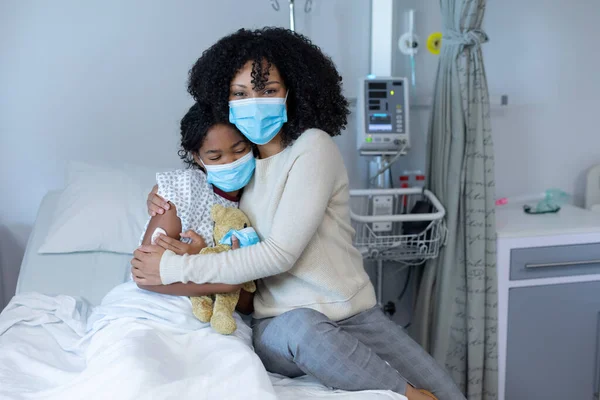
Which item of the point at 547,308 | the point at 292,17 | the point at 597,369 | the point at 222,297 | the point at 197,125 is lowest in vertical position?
the point at 597,369

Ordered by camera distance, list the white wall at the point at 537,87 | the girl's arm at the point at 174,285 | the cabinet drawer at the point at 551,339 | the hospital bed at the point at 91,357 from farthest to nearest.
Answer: the white wall at the point at 537,87 < the cabinet drawer at the point at 551,339 < the girl's arm at the point at 174,285 < the hospital bed at the point at 91,357

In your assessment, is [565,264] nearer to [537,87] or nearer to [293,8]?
[537,87]

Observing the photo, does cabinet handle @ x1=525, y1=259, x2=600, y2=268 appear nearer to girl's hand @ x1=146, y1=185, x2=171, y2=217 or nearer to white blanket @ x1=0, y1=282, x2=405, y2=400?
white blanket @ x1=0, y1=282, x2=405, y2=400

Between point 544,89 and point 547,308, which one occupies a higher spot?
point 544,89

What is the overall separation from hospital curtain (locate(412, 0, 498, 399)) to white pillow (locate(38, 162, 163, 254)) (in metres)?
1.05

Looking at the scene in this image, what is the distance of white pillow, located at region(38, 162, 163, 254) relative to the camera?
6.06ft

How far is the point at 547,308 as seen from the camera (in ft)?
6.98

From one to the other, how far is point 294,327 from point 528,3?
191cm

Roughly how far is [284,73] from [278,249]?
456 mm

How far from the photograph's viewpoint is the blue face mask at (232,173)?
1.54 m

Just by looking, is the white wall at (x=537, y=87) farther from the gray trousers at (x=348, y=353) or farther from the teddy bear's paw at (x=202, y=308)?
the teddy bear's paw at (x=202, y=308)

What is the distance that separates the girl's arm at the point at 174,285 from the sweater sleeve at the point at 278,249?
27 millimetres

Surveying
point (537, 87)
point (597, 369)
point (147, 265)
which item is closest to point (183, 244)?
point (147, 265)

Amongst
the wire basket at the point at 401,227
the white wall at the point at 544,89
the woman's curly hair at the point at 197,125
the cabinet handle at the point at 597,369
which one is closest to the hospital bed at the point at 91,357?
the woman's curly hair at the point at 197,125
